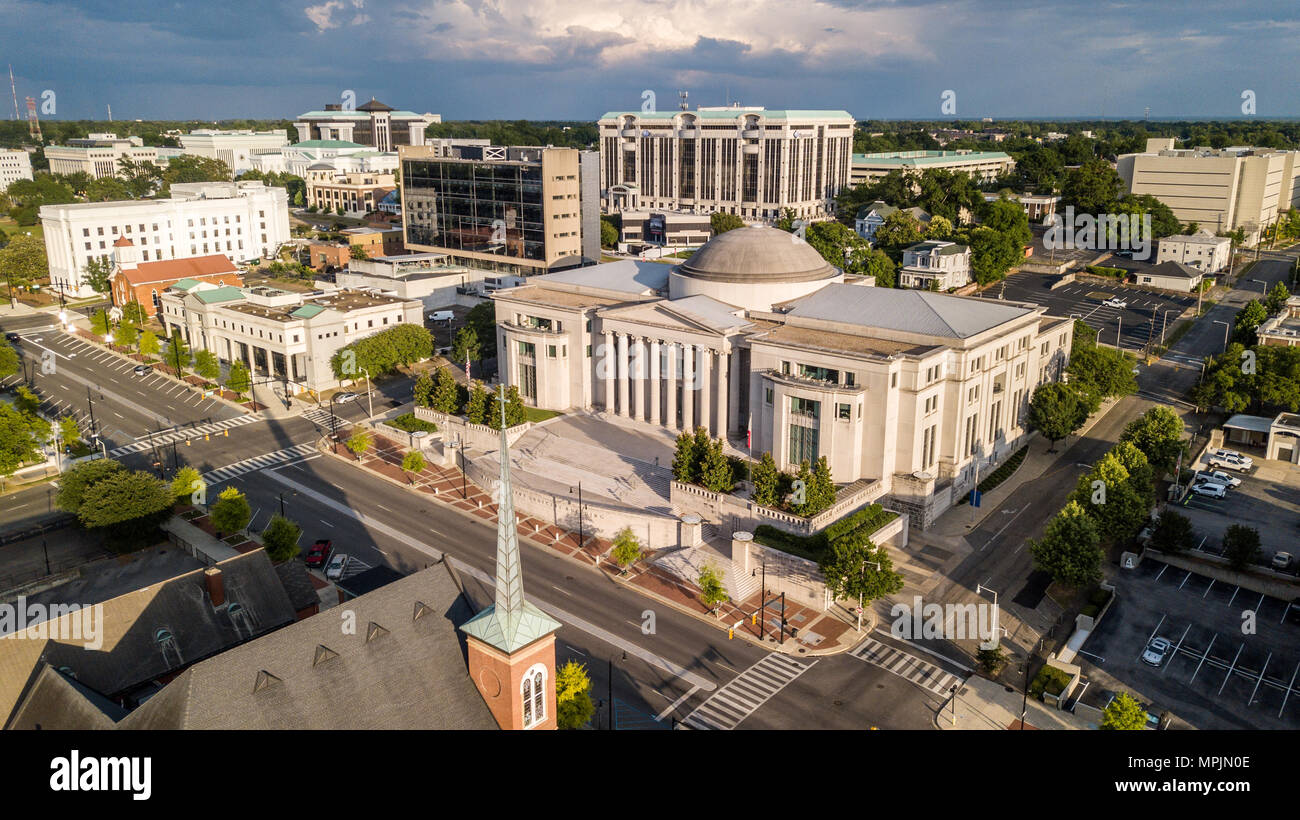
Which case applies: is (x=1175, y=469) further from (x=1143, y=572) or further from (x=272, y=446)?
(x=272, y=446)

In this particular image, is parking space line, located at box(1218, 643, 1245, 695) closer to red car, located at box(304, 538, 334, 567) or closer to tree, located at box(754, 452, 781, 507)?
tree, located at box(754, 452, 781, 507)

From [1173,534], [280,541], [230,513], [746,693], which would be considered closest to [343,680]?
[746,693]

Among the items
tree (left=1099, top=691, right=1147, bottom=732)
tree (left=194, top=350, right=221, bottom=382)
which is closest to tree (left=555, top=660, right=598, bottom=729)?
tree (left=1099, top=691, right=1147, bottom=732)

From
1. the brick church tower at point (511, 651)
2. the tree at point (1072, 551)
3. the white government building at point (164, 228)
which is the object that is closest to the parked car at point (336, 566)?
the brick church tower at point (511, 651)

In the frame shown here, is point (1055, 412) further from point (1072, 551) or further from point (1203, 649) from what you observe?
point (1203, 649)

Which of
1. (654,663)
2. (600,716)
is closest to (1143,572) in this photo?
(654,663)
